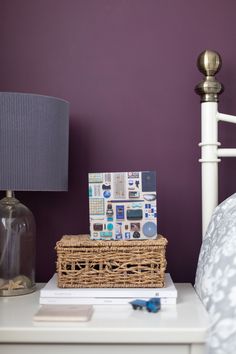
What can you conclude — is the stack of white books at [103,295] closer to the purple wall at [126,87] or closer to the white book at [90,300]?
the white book at [90,300]

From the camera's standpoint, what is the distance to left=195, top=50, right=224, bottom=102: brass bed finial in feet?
4.72

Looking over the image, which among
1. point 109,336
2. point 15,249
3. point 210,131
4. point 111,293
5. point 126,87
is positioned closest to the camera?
point 109,336

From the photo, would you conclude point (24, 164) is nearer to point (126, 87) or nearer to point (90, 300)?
point (90, 300)

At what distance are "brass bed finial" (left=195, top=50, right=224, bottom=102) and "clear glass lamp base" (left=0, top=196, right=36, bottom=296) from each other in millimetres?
643

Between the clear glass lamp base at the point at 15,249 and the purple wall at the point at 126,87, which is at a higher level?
the purple wall at the point at 126,87

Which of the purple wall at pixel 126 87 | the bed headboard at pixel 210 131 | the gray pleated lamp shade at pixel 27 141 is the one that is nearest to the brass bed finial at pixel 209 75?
the bed headboard at pixel 210 131

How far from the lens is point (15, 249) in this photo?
1.34 m

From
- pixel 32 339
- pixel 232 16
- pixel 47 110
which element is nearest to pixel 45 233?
pixel 47 110

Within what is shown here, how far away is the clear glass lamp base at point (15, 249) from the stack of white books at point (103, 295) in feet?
0.53

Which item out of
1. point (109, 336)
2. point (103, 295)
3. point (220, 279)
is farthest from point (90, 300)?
point (220, 279)

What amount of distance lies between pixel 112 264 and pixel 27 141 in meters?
0.39

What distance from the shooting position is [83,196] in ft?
5.16

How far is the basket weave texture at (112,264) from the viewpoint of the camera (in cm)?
123

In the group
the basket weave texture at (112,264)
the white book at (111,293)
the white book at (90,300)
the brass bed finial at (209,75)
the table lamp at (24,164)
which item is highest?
the brass bed finial at (209,75)
